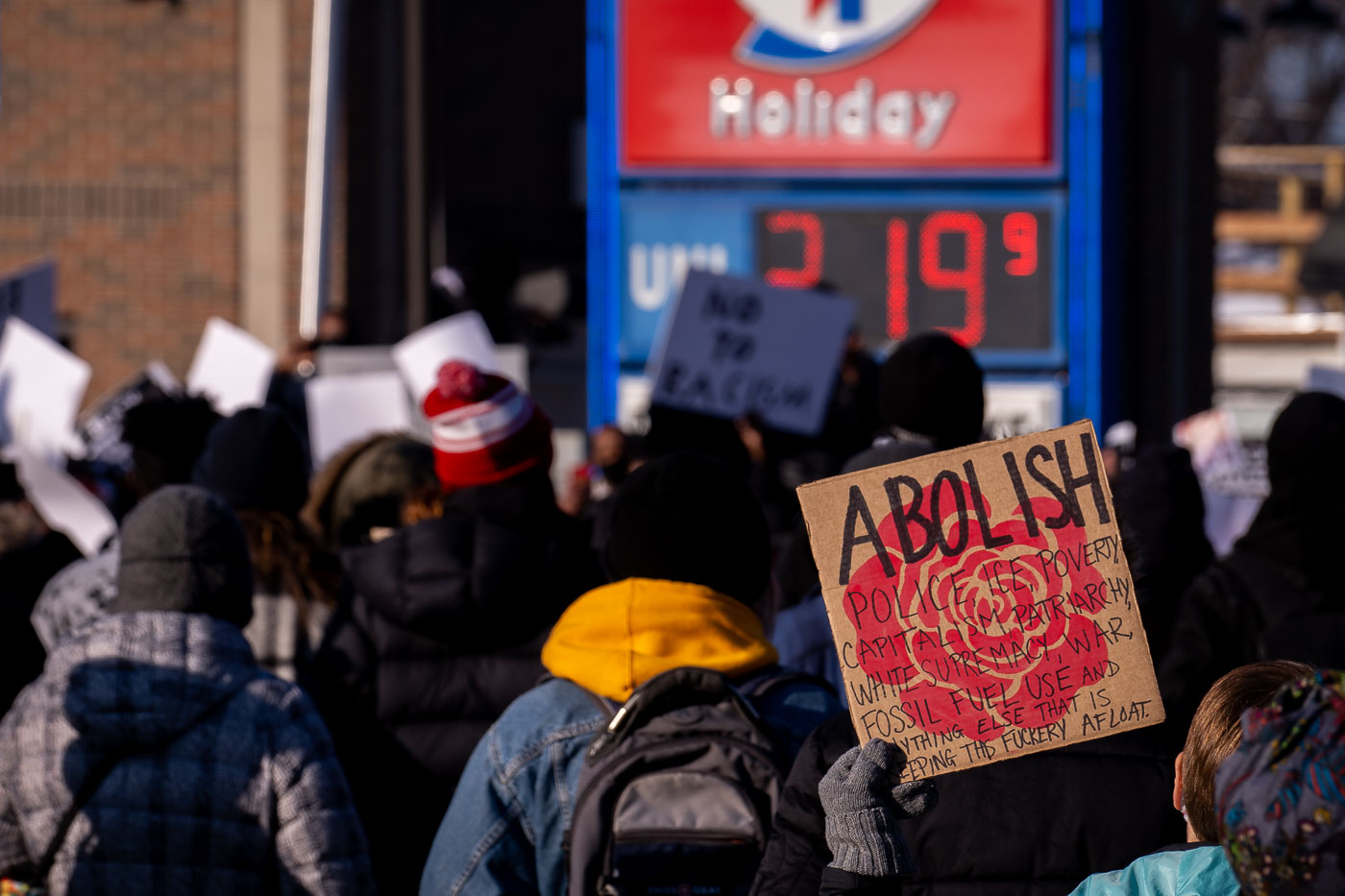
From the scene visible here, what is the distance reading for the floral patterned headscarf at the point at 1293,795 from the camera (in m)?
1.41

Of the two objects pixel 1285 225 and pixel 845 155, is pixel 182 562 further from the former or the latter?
pixel 1285 225

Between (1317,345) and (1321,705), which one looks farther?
(1317,345)

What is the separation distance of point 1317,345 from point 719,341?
14.8 metres

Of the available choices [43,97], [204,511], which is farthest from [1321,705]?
[43,97]

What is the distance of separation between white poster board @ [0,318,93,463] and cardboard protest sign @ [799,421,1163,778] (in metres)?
5.10

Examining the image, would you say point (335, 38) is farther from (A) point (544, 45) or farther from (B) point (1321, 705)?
(B) point (1321, 705)

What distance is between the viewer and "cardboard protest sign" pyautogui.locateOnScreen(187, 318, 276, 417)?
7074mm

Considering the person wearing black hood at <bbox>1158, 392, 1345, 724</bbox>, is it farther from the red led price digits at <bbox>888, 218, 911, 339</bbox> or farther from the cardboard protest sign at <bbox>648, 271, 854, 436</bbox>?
the red led price digits at <bbox>888, 218, 911, 339</bbox>

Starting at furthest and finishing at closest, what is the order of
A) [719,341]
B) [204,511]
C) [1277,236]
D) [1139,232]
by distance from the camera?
[1277,236], [1139,232], [719,341], [204,511]

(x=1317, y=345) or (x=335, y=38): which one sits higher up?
(x=335, y=38)

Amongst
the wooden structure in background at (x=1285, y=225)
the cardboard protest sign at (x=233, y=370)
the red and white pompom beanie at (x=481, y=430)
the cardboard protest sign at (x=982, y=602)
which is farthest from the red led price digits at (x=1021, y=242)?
the wooden structure in background at (x=1285, y=225)

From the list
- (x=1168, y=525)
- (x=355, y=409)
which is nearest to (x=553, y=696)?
(x=1168, y=525)

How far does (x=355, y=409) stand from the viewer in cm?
700

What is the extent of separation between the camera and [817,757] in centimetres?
233
